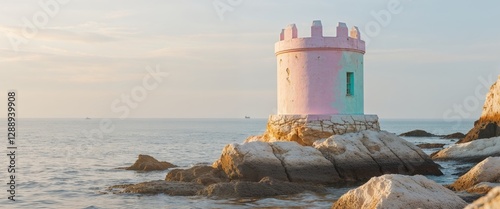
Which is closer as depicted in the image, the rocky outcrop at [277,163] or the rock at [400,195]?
the rock at [400,195]

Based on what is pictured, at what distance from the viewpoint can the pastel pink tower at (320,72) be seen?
19188 millimetres

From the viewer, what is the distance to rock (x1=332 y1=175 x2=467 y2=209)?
32.0 ft

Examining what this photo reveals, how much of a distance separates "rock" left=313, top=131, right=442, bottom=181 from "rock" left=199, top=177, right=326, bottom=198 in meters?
2.84

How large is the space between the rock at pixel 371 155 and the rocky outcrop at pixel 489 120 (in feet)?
51.9

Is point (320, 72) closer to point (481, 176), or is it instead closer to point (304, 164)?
point (304, 164)

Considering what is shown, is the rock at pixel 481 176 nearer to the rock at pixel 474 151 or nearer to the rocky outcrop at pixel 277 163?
the rocky outcrop at pixel 277 163

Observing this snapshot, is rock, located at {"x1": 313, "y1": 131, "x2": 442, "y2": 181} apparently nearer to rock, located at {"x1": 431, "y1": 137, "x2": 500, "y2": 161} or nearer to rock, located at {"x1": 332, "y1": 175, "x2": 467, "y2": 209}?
rock, located at {"x1": 332, "y1": 175, "x2": 467, "y2": 209}

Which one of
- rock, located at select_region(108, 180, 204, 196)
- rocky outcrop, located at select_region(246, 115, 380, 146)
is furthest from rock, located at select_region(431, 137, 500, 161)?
rock, located at select_region(108, 180, 204, 196)

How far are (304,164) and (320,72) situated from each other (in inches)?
173

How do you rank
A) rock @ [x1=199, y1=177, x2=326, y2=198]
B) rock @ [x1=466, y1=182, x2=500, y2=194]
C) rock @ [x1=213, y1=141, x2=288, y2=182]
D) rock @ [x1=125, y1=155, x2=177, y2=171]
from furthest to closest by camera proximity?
1. rock @ [x1=125, y1=155, x2=177, y2=171]
2. rock @ [x1=213, y1=141, x2=288, y2=182]
3. rock @ [x1=199, y1=177, x2=326, y2=198]
4. rock @ [x1=466, y1=182, x2=500, y2=194]

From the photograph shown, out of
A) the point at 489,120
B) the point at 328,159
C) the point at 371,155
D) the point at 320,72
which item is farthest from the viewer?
the point at 489,120

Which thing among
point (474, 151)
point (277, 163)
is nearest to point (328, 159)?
point (277, 163)

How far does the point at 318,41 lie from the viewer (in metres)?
19.1

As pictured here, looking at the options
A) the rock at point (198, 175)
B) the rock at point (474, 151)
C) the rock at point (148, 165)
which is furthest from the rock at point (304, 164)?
the rock at point (474, 151)
